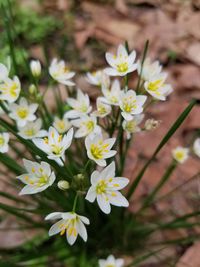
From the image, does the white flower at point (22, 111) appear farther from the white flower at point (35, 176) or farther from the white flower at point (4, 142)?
the white flower at point (35, 176)

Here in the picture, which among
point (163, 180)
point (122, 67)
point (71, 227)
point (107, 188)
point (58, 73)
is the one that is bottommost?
point (163, 180)

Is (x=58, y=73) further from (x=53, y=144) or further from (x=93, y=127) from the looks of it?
(x=53, y=144)

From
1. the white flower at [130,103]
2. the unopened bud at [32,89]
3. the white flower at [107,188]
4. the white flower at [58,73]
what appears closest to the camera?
the white flower at [107,188]

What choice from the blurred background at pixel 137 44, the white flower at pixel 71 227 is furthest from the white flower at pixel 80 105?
the blurred background at pixel 137 44

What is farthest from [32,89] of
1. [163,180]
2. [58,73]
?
[163,180]

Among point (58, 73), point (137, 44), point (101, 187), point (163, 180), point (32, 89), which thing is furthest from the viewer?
point (137, 44)

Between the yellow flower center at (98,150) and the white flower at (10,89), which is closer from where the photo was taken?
the yellow flower center at (98,150)
